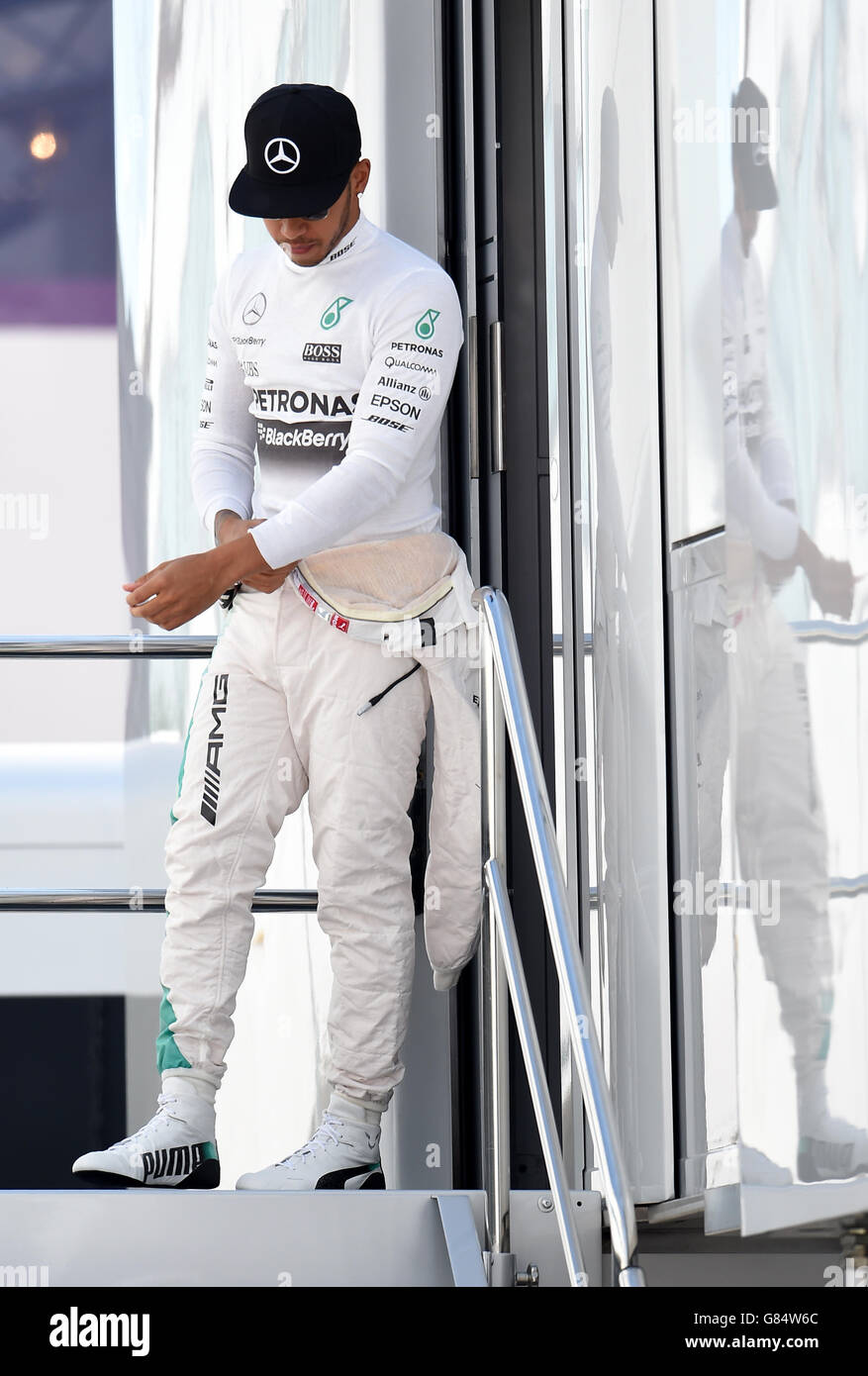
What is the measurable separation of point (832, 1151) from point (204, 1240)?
76 cm

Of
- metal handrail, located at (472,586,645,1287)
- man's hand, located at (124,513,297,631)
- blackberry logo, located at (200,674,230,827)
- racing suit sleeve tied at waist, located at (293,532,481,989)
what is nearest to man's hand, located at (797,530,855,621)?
metal handrail, located at (472,586,645,1287)

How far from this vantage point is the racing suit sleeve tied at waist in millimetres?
2566

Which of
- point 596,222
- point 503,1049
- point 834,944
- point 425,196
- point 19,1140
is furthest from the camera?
point 19,1140

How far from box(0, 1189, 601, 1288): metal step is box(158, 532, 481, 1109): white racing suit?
0.30m

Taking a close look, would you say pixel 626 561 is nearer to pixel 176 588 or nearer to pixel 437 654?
pixel 437 654

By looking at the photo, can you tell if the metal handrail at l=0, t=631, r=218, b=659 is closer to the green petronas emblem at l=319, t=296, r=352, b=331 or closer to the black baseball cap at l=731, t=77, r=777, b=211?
the green petronas emblem at l=319, t=296, r=352, b=331

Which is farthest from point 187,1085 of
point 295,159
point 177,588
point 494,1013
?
point 295,159

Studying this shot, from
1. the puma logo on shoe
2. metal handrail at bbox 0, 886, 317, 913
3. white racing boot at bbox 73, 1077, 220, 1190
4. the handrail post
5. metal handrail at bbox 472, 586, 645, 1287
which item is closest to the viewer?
metal handrail at bbox 472, 586, 645, 1287

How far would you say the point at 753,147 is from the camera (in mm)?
1974

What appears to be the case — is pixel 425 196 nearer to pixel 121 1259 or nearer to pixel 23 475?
pixel 23 475

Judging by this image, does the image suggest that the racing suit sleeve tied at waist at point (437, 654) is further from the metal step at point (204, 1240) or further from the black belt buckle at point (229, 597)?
the metal step at point (204, 1240)

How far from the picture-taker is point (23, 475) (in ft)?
10.4

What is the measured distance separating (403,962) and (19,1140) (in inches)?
41.6
